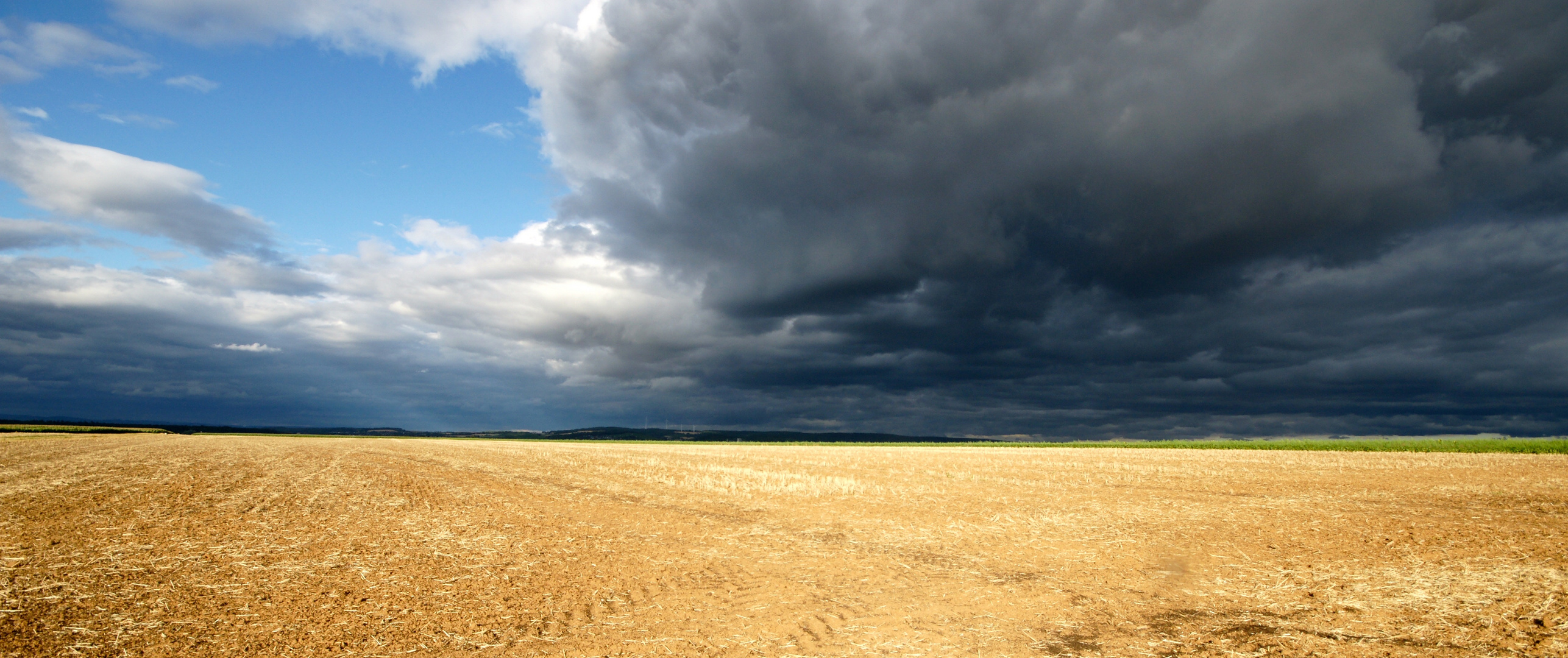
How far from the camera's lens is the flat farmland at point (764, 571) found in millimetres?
8281

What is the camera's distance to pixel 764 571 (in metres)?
12.3

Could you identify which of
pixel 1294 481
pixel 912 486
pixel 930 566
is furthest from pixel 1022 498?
pixel 1294 481

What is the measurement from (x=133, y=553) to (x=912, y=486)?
82.1ft

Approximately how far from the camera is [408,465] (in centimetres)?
3750

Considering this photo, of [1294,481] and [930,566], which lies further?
[1294,481]

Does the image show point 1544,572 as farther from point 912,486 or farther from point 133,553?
point 133,553

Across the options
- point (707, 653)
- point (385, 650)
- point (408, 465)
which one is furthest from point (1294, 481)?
point (408, 465)

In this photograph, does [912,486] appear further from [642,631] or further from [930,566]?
[642,631]

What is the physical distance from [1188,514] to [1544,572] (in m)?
9.05

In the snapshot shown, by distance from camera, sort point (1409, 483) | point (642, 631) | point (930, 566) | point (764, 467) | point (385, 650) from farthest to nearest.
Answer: point (764, 467) < point (1409, 483) < point (930, 566) < point (642, 631) < point (385, 650)

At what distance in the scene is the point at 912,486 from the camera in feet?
93.5

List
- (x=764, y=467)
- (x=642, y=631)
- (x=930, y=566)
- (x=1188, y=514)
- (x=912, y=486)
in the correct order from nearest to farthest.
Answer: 1. (x=642, y=631)
2. (x=930, y=566)
3. (x=1188, y=514)
4. (x=912, y=486)
5. (x=764, y=467)

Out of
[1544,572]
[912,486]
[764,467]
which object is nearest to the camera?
[1544,572]

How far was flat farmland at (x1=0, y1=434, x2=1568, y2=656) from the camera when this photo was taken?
828cm
